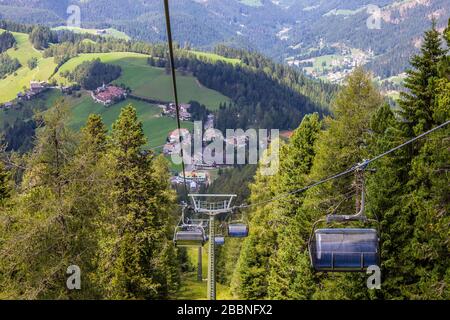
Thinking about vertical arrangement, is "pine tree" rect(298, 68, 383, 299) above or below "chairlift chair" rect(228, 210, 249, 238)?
above

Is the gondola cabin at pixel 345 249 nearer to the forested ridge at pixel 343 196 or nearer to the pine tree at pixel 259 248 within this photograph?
the forested ridge at pixel 343 196

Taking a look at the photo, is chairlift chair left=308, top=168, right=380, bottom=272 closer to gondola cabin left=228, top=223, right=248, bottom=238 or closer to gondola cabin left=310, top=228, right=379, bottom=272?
gondola cabin left=310, top=228, right=379, bottom=272

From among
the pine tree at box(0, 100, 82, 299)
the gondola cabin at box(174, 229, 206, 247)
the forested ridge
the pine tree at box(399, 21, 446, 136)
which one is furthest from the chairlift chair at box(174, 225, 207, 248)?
the pine tree at box(399, 21, 446, 136)

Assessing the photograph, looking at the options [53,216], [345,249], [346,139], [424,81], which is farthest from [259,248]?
[345,249]

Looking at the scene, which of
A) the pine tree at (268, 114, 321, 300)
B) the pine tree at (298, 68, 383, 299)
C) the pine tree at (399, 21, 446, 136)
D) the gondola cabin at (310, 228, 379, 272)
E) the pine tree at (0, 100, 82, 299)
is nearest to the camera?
the gondola cabin at (310, 228, 379, 272)

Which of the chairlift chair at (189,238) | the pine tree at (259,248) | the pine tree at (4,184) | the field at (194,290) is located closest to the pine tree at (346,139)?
the chairlift chair at (189,238)

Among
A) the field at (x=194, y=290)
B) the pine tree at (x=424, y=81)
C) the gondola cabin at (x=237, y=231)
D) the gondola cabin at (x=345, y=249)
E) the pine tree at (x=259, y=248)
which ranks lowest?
the field at (x=194, y=290)

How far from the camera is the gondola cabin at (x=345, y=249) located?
13102 mm

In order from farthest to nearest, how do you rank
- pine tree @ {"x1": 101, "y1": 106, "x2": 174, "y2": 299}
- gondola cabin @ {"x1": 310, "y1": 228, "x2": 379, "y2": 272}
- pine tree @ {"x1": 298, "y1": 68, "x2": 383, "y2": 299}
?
1. pine tree @ {"x1": 101, "y1": 106, "x2": 174, "y2": 299}
2. pine tree @ {"x1": 298, "y1": 68, "x2": 383, "y2": 299}
3. gondola cabin @ {"x1": 310, "y1": 228, "x2": 379, "y2": 272}

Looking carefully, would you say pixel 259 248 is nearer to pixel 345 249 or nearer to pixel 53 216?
pixel 53 216

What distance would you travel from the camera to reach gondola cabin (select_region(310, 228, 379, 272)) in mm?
13102

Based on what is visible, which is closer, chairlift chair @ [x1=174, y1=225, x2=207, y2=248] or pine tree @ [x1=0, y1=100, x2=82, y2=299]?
pine tree @ [x1=0, y1=100, x2=82, y2=299]
